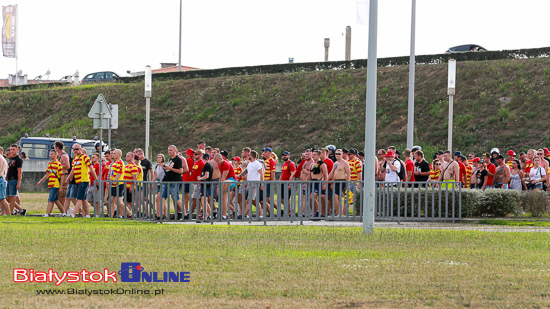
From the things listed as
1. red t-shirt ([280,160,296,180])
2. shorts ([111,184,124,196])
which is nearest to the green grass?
red t-shirt ([280,160,296,180])

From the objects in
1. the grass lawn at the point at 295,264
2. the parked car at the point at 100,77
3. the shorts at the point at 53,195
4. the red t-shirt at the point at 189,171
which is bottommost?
the grass lawn at the point at 295,264

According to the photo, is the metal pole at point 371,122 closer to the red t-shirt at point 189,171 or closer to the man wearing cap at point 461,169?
the red t-shirt at point 189,171

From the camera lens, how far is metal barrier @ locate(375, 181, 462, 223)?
60.3 ft

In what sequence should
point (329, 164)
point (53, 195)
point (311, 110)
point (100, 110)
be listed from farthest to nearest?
point (311, 110) → point (100, 110) → point (329, 164) → point (53, 195)

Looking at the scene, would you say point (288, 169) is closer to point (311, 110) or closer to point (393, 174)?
point (393, 174)

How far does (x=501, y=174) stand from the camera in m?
21.5

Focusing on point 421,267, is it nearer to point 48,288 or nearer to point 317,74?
point 48,288

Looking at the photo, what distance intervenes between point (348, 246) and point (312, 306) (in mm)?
5135

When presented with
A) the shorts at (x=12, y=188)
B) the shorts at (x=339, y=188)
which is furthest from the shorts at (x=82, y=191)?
the shorts at (x=339, y=188)

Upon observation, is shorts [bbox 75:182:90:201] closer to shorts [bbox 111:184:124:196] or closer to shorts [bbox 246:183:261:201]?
shorts [bbox 111:184:124:196]

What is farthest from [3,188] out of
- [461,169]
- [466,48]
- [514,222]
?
[466,48]

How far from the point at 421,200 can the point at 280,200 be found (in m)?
3.31

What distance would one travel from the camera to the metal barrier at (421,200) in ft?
60.3

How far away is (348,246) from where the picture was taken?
12312 millimetres
